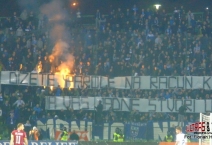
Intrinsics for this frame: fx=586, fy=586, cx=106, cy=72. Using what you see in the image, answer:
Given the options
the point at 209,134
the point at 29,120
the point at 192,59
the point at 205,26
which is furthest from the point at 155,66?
the point at 209,134

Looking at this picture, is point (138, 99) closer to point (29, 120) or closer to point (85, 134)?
point (85, 134)

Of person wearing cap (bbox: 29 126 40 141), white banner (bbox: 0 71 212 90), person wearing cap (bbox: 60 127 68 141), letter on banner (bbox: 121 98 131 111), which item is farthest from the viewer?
white banner (bbox: 0 71 212 90)

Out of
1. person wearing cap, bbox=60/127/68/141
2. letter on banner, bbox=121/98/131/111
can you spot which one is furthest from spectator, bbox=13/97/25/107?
letter on banner, bbox=121/98/131/111

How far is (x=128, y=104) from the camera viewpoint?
29.0 m

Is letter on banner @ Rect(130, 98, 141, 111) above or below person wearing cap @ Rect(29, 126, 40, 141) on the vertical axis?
above

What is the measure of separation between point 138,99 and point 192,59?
140 inches

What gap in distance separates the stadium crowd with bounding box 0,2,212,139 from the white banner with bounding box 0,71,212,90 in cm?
26

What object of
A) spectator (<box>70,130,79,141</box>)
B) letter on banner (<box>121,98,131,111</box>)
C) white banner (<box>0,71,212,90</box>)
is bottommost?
spectator (<box>70,130,79,141</box>)

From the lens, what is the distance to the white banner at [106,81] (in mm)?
29141

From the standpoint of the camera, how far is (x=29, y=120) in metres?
27.8

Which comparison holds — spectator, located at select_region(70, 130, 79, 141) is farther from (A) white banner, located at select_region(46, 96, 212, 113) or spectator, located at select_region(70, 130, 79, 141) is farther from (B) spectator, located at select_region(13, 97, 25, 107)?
(B) spectator, located at select_region(13, 97, 25, 107)

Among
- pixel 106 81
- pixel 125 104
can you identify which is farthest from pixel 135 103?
pixel 106 81

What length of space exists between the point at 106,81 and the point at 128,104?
1.64 meters

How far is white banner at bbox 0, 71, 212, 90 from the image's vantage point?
29141 mm
